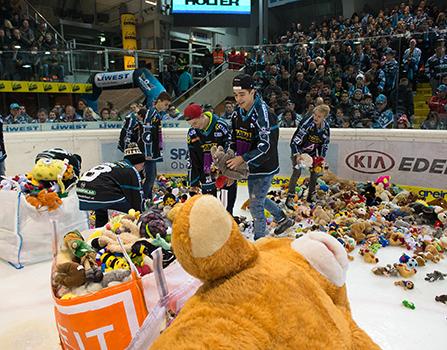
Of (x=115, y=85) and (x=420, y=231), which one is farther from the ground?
(x=115, y=85)

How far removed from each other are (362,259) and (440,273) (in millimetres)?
627

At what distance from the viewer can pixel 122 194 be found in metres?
2.99

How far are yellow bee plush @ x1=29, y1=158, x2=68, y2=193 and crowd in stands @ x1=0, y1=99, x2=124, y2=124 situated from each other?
377cm

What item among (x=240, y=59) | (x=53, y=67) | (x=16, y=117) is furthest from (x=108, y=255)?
(x=53, y=67)

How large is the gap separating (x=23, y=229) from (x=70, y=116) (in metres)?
4.22

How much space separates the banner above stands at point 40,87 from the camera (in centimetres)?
776

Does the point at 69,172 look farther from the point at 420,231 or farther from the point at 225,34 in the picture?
the point at 225,34

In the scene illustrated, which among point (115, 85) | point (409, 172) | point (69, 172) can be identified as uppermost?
point (115, 85)

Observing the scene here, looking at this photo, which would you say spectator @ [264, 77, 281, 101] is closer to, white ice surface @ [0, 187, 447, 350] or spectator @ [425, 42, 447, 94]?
spectator @ [425, 42, 447, 94]

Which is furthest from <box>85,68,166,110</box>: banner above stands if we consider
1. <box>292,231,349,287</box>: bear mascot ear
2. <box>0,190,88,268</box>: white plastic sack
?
<box>292,231,349,287</box>: bear mascot ear

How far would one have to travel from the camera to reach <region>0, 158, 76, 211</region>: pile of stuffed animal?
3.26m

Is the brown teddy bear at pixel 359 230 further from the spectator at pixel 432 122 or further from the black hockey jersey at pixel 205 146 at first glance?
the spectator at pixel 432 122

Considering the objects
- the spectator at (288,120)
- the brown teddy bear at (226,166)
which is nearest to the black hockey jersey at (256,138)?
the brown teddy bear at (226,166)

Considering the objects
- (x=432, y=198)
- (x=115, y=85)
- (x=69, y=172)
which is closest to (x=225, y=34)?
(x=115, y=85)
